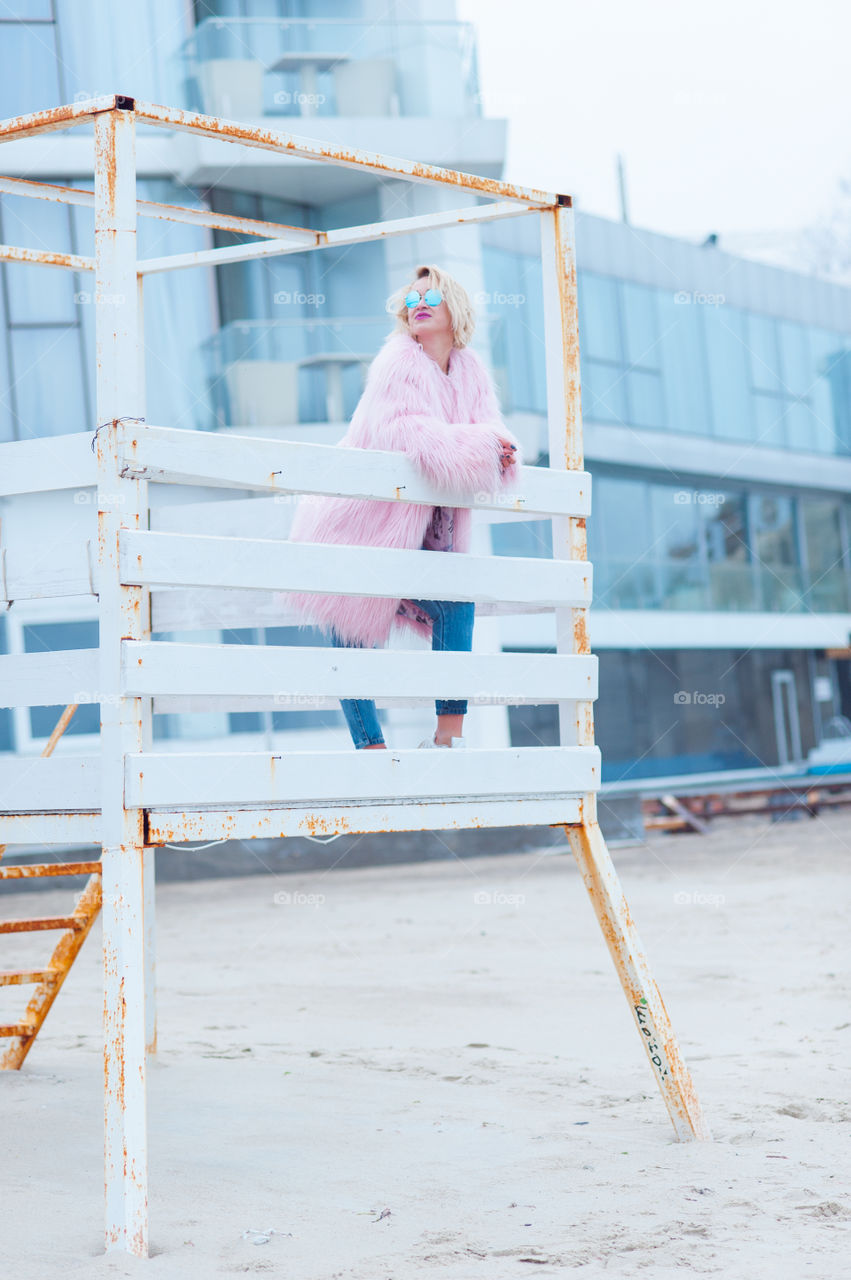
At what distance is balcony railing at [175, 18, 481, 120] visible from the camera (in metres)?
14.7

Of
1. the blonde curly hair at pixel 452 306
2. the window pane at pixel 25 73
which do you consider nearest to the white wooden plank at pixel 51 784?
the blonde curly hair at pixel 452 306

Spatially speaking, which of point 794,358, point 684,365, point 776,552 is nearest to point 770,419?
point 794,358

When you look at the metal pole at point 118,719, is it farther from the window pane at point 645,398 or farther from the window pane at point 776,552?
the window pane at point 776,552

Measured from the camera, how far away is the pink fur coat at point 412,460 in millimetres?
3311

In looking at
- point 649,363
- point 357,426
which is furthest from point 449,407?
point 649,363

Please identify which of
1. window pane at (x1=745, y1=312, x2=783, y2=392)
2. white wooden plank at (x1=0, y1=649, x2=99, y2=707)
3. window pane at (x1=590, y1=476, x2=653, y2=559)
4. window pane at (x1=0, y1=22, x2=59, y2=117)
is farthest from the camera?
window pane at (x1=745, y1=312, x2=783, y2=392)

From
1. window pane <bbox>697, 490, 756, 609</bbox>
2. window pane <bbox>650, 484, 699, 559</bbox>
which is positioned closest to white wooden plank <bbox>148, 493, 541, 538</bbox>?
window pane <bbox>650, 484, 699, 559</bbox>

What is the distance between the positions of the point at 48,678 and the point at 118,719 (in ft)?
2.54

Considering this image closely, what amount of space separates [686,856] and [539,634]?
28.7ft

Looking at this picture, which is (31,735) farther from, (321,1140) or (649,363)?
(649,363)

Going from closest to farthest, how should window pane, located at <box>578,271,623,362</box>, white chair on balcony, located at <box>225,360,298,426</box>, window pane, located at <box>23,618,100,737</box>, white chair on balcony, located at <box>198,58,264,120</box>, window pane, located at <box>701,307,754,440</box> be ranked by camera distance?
window pane, located at <box>23,618,100,737</box> → white chair on balcony, located at <box>225,360,298,426</box> → white chair on balcony, located at <box>198,58,264,120</box> → window pane, located at <box>578,271,623,362</box> → window pane, located at <box>701,307,754,440</box>

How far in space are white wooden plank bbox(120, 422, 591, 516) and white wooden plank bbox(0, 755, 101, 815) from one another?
627mm

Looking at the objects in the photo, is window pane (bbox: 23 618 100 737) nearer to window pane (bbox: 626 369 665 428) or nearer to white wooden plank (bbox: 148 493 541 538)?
white wooden plank (bbox: 148 493 541 538)

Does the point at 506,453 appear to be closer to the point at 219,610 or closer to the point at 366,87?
the point at 219,610
